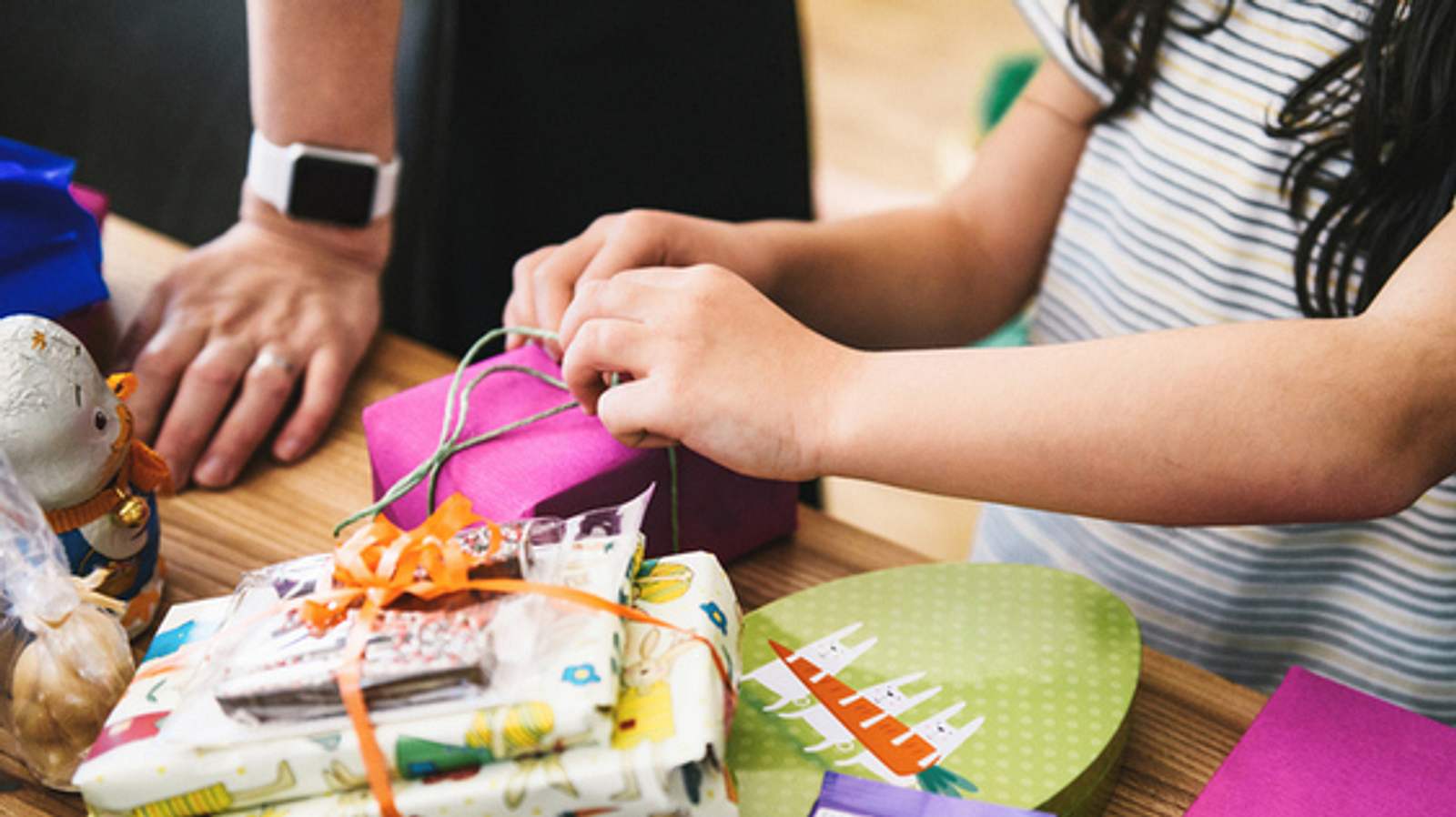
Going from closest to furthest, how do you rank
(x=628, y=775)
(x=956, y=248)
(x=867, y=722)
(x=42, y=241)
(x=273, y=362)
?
1. (x=628, y=775)
2. (x=867, y=722)
3. (x=42, y=241)
4. (x=273, y=362)
5. (x=956, y=248)

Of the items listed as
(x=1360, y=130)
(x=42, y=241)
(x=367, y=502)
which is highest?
(x=1360, y=130)

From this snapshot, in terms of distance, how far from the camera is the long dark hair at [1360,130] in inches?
27.0

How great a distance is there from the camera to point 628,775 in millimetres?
A: 445

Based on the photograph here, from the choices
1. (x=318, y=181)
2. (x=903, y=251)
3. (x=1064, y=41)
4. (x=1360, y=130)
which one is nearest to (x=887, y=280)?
(x=903, y=251)

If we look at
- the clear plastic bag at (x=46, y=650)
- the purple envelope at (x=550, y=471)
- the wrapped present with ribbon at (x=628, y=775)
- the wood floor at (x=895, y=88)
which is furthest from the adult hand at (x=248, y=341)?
the wood floor at (x=895, y=88)

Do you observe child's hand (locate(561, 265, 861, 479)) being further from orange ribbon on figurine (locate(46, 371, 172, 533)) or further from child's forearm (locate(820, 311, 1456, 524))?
orange ribbon on figurine (locate(46, 371, 172, 533))

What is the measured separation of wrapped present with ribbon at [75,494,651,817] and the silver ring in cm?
34

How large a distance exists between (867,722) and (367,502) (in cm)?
36

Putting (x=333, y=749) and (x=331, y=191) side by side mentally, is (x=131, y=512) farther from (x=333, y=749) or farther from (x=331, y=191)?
(x=331, y=191)

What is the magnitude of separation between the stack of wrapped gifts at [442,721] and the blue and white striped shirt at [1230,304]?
0.56 metres

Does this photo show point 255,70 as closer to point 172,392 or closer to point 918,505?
point 172,392

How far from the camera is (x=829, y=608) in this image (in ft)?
2.05

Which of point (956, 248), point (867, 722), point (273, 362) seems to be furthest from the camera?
point (956, 248)

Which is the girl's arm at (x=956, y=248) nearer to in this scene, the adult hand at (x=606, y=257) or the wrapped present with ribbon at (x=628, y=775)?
the adult hand at (x=606, y=257)
